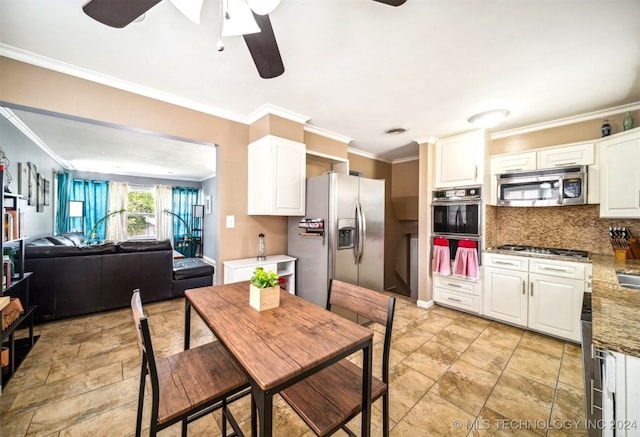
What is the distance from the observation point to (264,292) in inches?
50.5

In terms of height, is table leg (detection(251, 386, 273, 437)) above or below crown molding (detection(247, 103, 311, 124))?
below

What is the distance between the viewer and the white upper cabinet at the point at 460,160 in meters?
3.14

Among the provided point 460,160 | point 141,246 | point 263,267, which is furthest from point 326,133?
point 141,246

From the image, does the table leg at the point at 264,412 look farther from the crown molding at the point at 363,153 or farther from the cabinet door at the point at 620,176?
the crown molding at the point at 363,153

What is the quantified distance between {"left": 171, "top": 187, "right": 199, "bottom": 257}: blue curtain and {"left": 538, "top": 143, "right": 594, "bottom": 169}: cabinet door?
816 cm

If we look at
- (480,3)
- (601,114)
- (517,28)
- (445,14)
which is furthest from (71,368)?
(601,114)

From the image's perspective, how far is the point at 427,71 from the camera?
77.6 inches

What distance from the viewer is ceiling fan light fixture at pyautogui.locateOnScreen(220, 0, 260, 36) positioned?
1056 millimetres

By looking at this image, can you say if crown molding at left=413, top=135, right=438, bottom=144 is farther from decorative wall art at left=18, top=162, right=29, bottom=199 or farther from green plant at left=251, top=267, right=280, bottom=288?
decorative wall art at left=18, top=162, right=29, bottom=199

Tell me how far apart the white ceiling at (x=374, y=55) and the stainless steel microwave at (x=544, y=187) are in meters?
0.67

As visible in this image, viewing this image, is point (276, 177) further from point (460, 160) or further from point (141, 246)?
point (460, 160)

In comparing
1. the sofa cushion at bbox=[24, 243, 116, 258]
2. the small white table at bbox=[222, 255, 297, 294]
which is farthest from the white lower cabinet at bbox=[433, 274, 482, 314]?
the sofa cushion at bbox=[24, 243, 116, 258]

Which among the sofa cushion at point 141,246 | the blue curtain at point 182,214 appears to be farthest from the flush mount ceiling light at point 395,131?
the blue curtain at point 182,214

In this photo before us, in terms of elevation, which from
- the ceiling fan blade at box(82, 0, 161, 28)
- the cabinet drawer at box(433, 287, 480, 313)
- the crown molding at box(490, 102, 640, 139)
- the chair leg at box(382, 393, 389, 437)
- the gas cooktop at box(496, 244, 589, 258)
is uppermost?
the crown molding at box(490, 102, 640, 139)
